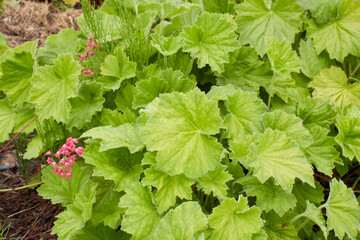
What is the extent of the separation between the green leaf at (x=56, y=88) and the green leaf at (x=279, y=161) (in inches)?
39.4

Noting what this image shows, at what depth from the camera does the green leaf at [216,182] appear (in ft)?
5.02

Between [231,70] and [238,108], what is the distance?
454 millimetres

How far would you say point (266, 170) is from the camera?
148 cm

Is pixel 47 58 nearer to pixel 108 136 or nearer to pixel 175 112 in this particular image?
pixel 108 136

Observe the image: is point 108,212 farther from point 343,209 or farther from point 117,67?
point 343,209

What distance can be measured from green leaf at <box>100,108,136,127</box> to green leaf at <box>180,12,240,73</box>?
488 mm

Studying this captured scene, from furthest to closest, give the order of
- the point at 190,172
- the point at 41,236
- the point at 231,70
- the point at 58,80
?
the point at 231,70 → the point at 41,236 → the point at 58,80 → the point at 190,172

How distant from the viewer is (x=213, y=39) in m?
1.96

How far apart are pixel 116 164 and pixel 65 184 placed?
1.15 feet

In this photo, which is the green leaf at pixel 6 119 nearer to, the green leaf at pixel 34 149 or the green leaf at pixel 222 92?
the green leaf at pixel 34 149

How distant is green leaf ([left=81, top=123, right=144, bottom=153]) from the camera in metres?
1.57

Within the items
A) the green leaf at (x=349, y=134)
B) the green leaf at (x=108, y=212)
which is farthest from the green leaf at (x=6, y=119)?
the green leaf at (x=349, y=134)

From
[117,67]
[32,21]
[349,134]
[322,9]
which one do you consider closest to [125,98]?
[117,67]

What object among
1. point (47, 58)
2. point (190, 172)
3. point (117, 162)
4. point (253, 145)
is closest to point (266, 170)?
point (253, 145)
